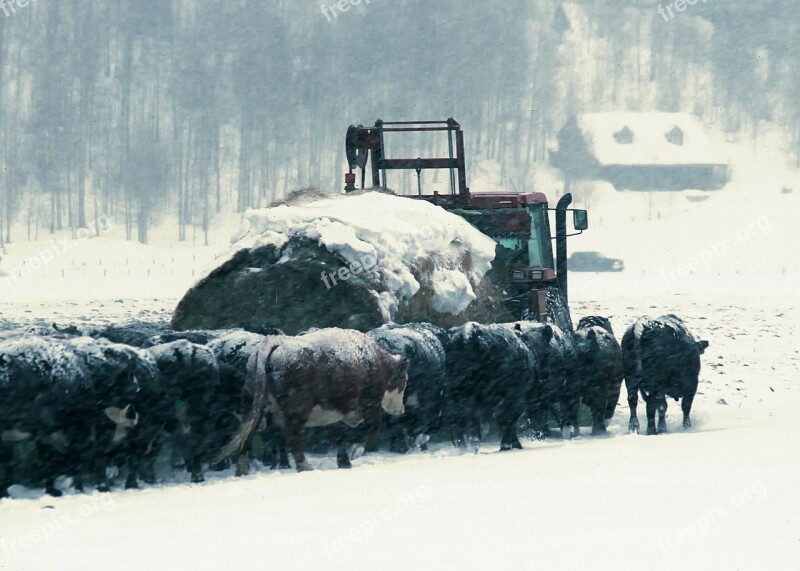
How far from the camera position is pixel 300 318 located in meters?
12.7

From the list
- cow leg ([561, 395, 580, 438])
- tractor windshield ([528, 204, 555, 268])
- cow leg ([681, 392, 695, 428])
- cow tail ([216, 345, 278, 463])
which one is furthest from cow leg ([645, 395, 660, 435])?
cow tail ([216, 345, 278, 463])

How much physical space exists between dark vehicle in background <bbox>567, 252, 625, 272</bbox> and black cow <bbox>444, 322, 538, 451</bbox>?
56562 millimetres

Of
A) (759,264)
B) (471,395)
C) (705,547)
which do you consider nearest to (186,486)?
(471,395)

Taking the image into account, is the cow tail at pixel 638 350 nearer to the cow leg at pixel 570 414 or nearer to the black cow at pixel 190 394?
→ the cow leg at pixel 570 414

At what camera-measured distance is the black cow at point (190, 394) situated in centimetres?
963

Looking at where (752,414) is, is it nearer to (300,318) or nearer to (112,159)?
(300,318)

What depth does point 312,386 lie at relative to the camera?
31.9ft

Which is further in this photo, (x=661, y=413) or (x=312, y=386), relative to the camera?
(x=661, y=413)

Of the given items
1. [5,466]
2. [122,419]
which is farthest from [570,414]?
[5,466]

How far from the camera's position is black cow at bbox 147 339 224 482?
9633 millimetres

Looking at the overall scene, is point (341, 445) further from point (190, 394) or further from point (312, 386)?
point (190, 394)

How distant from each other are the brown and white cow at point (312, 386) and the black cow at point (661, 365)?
4009 mm

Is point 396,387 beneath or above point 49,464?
above

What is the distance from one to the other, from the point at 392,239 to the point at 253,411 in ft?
13.2
